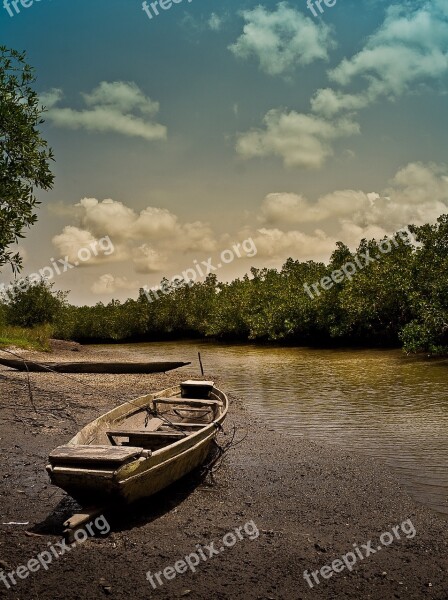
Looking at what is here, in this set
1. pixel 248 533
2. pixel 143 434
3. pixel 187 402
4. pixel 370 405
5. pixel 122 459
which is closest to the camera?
pixel 122 459

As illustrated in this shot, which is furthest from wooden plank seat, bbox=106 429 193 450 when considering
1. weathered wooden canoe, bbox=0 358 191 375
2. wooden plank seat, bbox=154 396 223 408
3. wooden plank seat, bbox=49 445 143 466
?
weathered wooden canoe, bbox=0 358 191 375

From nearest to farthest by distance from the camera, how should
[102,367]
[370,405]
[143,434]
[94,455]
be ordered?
[94,455] → [143,434] → [370,405] → [102,367]

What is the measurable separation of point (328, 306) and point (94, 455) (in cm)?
3267

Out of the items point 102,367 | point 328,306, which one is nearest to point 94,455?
point 102,367

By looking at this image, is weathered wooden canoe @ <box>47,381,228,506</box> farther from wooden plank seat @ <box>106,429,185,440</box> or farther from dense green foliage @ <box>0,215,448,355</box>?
dense green foliage @ <box>0,215,448,355</box>

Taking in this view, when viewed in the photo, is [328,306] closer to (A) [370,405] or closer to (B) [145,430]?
(A) [370,405]

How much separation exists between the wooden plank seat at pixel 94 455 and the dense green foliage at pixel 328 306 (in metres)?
21.4

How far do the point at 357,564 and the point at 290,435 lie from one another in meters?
5.69

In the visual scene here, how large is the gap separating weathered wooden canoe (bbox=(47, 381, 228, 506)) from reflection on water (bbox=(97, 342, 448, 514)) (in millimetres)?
3446

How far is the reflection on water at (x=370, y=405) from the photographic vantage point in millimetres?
9325

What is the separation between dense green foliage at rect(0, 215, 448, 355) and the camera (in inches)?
1132

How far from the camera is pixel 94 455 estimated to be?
618cm

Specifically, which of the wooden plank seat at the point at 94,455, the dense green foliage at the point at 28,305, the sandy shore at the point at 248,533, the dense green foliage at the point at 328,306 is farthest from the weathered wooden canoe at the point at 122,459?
the dense green foliage at the point at 28,305

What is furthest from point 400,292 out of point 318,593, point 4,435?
point 318,593
